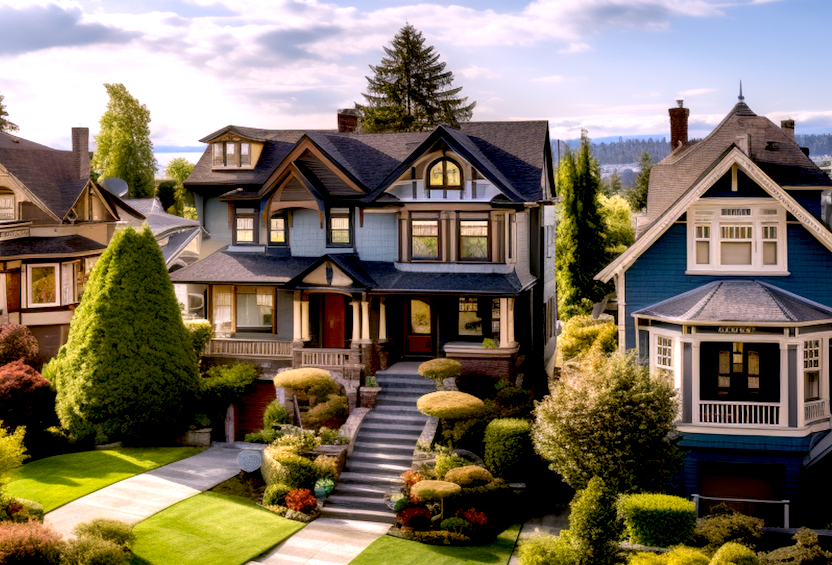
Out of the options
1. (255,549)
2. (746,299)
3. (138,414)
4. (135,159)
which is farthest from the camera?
(135,159)

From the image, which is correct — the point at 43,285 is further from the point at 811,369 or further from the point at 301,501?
the point at 811,369

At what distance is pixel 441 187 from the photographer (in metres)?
33.3

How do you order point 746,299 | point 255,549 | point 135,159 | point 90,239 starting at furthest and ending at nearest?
point 135,159 → point 90,239 → point 746,299 → point 255,549

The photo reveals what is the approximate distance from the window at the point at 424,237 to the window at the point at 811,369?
1360cm

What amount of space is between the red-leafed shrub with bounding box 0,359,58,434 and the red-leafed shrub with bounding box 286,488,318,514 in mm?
9914

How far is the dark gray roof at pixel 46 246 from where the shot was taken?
35.3 meters

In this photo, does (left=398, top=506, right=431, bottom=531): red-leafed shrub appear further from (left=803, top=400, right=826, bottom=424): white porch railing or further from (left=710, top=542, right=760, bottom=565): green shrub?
(left=803, top=400, right=826, bottom=424): white porch railing

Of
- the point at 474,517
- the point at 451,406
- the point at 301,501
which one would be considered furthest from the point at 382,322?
the point at 474,517

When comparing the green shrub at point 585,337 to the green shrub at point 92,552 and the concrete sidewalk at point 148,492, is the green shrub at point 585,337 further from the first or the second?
the green shrub at point 92,552

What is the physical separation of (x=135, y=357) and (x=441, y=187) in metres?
12.6

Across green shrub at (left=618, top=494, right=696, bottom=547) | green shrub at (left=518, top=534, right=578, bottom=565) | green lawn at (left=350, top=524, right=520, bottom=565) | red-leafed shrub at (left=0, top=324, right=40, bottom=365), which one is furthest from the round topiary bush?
red-leafed shrub at (left=0, top=324, right=40, bottom=365)

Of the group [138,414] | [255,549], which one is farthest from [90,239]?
[255,549]

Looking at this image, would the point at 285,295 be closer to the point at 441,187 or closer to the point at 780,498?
the point at 441,187

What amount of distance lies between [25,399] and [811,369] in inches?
972
